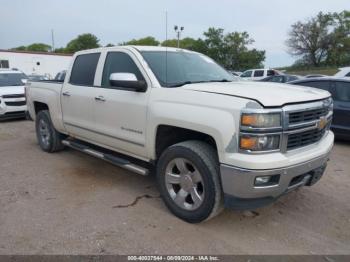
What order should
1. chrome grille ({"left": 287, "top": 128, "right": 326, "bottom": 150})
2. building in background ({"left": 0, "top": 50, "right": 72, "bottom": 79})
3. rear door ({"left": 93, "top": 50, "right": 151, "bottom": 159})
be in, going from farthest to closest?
building in background ({"left": 0, "top": 50, "right": 72, "bottom": 79})
rear door ({"left": 93, "top": 50, "right": 151, "bottom": 159})
chrome grille ({"left": 287, "top": 128, "right": 326, "bottom": 150})

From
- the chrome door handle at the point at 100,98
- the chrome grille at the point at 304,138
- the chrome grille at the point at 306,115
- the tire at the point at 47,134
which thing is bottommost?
the tire at the point at 47,134

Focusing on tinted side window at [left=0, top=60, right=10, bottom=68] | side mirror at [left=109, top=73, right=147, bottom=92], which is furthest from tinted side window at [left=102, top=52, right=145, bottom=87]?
tinted side window at [left=0, top=60, right=10, bottom=68]

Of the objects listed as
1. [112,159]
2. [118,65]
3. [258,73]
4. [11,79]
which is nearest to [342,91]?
[118,65]

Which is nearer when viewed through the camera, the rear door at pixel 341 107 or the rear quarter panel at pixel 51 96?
the rear quarter panel at pixel 51 96

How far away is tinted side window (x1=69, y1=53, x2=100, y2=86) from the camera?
496 centimetres

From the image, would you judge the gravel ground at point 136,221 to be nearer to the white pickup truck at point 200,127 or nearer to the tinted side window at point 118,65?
the white pickup truck at point 200,127

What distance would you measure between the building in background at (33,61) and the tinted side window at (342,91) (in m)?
33.1

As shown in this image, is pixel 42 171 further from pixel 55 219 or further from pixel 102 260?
pixel 102 260

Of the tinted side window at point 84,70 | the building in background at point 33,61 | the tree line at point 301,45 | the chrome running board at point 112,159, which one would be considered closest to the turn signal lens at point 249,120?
the chrome running board at point 112,159

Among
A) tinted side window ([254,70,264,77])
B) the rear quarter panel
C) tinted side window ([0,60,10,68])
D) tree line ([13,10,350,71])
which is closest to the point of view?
the rear quarter panel

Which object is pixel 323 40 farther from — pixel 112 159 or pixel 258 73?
pixel 112 159

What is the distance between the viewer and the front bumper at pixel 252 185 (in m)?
3.02

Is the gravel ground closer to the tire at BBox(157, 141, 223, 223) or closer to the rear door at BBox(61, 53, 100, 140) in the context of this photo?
the tire at BBox(157, 141, 223, 223)

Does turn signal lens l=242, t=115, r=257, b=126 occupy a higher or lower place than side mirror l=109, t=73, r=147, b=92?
lower
